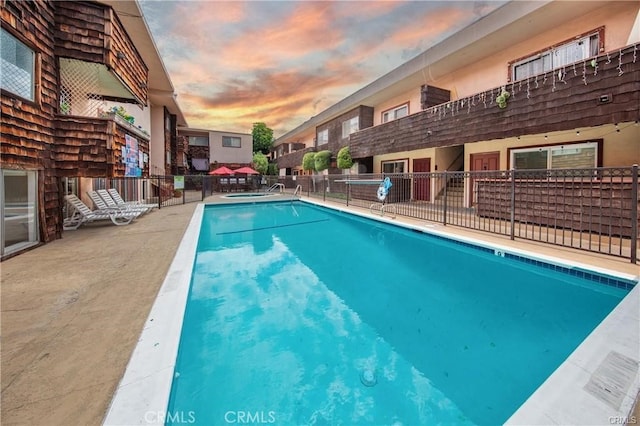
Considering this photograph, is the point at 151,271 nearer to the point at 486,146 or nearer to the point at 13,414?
the point at 13,414

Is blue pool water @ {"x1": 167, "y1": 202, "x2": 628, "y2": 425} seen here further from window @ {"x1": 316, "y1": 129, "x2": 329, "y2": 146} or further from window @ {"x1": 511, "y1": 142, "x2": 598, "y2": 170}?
window @ {"x1": 316, "y1": 129, "x2": 329, "y2": 146}

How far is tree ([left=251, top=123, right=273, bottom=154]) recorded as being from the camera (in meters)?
44.2

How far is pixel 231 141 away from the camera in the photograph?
28719 millimetres

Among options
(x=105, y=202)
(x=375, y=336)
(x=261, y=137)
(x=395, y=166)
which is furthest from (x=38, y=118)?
(x=261, y=137)

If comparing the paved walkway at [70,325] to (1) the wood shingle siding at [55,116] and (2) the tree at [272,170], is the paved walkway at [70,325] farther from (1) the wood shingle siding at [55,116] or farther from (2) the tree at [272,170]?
(2) the tree at [272,170]

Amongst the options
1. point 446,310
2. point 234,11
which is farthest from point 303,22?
point 446,310

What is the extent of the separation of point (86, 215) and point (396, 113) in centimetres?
1398

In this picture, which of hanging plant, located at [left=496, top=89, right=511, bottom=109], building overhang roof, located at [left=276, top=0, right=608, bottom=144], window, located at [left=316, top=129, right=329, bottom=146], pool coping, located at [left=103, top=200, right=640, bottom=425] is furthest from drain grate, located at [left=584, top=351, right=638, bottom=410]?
window, located at [left=316, top=129, right=329, bottom=146]

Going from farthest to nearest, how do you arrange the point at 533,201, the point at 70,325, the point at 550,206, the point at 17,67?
the point at 533,201
the point at 550,206
the point at 17,67
the point at 70,325

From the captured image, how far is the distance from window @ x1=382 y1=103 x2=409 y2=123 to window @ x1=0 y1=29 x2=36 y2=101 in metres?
13.3

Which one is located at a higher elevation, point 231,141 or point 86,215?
point 231,141

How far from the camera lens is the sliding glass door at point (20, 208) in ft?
16.8

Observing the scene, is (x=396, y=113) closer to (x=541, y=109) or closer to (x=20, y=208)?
(x=541, y=109)

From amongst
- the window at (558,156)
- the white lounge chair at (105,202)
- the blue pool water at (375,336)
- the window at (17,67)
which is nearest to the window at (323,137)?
the window at (558,156)
